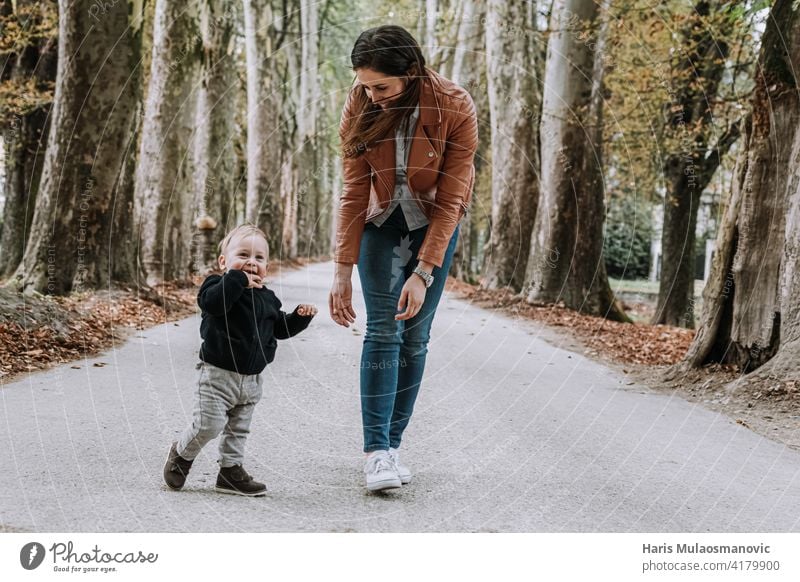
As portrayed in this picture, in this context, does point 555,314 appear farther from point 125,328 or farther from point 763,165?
point 125,328

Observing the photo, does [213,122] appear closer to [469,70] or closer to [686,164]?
[686,164]

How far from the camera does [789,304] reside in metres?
5.50

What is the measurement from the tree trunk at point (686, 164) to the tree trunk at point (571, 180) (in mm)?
1873

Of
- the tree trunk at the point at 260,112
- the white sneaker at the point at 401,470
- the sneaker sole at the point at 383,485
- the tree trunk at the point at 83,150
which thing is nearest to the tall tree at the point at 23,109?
the tree trunk at the point at 83,150

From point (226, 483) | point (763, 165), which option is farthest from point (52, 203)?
point (763, 165)

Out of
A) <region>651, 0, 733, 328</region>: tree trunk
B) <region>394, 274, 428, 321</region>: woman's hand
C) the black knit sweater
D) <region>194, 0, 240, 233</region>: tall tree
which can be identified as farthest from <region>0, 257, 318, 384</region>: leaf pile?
<region>651, 0, 733, 328</region>: tree trunk

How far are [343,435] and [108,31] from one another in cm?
560

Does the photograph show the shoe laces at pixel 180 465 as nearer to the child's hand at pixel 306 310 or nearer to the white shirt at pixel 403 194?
the child's hand at pixel 306 310

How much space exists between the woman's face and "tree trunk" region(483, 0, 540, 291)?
10.5 m

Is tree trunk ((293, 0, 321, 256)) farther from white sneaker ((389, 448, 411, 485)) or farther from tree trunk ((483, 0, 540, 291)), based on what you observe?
white sneaker ((389, 448, 411, 485))

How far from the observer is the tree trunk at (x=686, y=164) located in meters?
12.5

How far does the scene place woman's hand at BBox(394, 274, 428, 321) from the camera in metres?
2.96

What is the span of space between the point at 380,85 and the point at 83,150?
5.65 meters

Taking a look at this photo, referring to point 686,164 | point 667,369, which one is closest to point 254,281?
point 667,369
